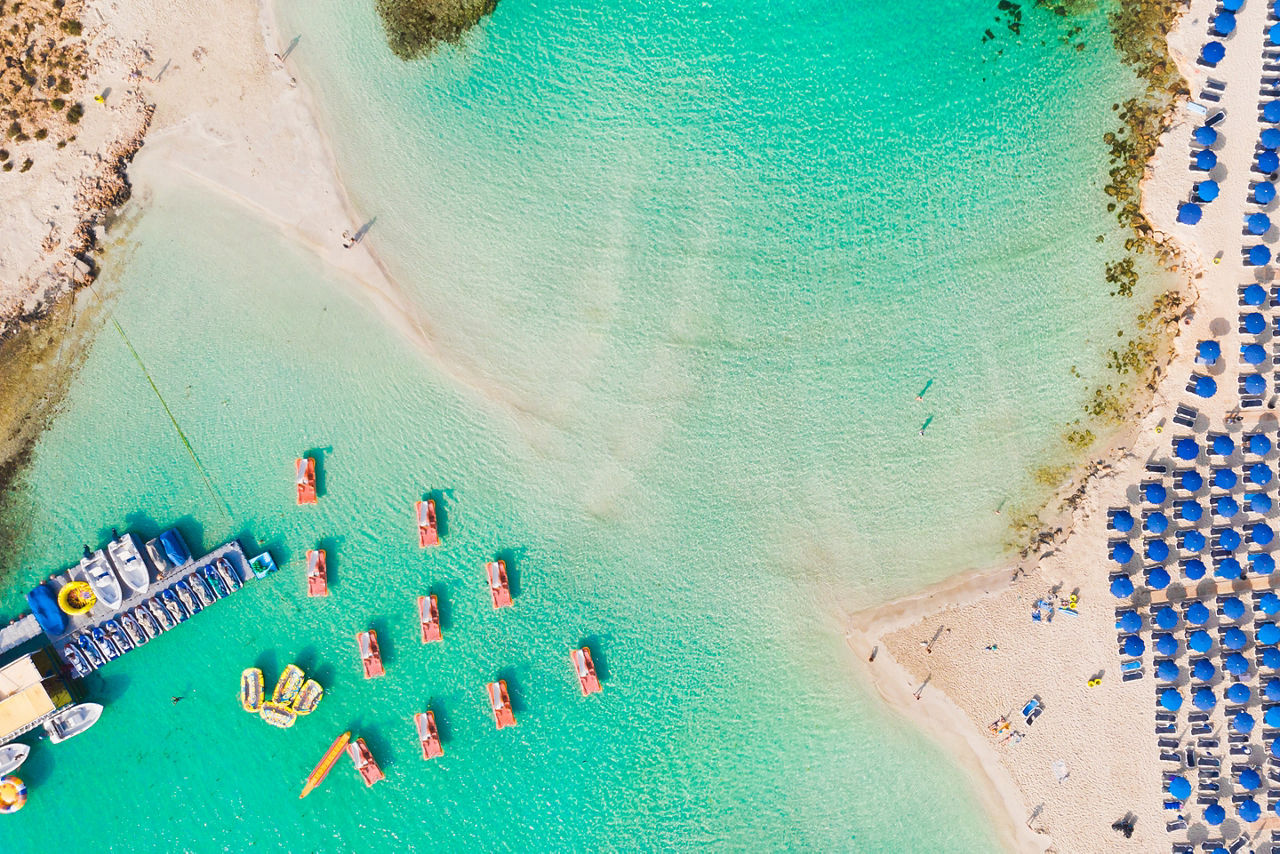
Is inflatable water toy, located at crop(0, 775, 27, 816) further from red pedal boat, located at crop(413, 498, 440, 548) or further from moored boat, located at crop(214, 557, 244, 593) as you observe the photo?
red pedal boat, located at crop(413, 498, 440, 548)

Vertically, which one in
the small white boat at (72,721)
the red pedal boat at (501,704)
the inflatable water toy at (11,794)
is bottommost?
the inflatable water toy at (11,794)

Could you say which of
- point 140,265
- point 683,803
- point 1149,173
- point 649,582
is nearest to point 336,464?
point 140,265

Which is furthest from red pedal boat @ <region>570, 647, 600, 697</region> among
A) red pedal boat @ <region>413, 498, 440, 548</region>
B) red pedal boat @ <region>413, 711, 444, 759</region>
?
red pedal boat @ <region>413, 498, 440, 548</region>

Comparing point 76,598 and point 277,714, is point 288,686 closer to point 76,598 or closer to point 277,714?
point 277,714

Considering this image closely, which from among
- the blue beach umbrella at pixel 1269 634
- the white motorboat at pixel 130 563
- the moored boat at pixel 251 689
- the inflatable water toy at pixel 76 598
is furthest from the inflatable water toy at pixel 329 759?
the blue beach umbrella at pixel 1269 634

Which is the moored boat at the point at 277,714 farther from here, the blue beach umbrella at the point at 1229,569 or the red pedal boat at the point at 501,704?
the blue beach umbrella at the point at 1229,569

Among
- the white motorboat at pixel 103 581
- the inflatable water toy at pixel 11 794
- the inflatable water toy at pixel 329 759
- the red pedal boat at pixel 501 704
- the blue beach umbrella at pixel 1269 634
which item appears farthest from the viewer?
the inflatable water toy at pixel 329 759
